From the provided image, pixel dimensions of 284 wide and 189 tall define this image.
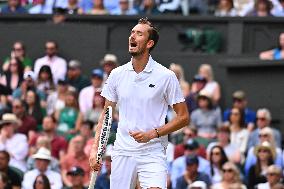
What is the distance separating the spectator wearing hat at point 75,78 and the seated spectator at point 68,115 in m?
0.87

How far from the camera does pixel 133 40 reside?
11445 mm

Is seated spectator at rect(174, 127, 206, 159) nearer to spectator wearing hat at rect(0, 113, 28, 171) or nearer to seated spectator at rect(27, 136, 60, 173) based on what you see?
seated spectator at rect(27, 136, 60, 173)

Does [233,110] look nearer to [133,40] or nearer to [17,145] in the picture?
[17,145]

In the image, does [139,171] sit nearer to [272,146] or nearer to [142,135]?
[142,135]

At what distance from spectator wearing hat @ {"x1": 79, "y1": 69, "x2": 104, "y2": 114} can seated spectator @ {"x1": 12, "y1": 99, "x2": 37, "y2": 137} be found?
0.80 meters

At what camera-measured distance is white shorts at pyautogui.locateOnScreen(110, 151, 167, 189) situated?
1155 cm

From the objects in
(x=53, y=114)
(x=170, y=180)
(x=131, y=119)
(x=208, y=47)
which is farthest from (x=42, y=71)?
(x=131, y=119)

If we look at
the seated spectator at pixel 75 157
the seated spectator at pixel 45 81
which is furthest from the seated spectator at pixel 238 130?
the seated spectator at pixel 45 81

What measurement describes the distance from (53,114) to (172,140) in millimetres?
2014

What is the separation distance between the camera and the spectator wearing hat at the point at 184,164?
17125 mm

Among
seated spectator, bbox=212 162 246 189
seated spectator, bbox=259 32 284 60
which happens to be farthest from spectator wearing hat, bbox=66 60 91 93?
seated spectator, bbox=212 162 246 189

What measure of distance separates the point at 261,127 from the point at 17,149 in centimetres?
341

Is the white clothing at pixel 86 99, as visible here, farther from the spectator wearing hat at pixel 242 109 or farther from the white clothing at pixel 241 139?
the white clothing at pixel 241 139

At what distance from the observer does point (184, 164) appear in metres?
17.2
